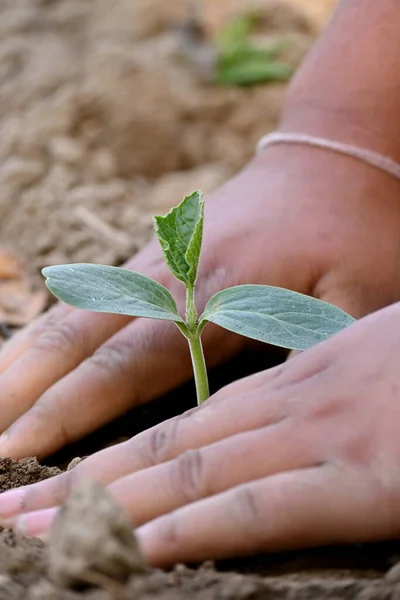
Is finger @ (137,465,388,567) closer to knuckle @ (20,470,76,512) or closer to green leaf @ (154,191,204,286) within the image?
knuckle @ (20,470,76,512)

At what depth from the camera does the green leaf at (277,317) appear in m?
1.04

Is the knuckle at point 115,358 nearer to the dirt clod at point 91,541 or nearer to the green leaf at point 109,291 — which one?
the green leaf at point 109,291

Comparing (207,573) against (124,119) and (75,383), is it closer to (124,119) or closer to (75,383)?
(75,383)

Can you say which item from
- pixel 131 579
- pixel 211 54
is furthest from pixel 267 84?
pixel 131 579

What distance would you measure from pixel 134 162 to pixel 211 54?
77 cm

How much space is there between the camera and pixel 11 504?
995 mm

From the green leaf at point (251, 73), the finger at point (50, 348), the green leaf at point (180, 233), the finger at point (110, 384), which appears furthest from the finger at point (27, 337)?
the green leaf at point (251, 73)

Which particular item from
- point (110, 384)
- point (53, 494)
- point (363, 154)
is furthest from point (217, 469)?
point (363, 154)

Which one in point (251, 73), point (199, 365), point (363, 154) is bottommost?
point (199, 365)

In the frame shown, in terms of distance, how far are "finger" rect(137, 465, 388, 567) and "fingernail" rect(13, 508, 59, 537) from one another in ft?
0.46

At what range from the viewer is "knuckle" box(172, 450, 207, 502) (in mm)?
913

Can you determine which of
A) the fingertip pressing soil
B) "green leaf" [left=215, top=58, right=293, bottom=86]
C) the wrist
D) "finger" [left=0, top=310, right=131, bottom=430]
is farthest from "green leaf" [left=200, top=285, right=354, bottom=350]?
"green leaf" [left=215, top=58, right=293, bottom=86]

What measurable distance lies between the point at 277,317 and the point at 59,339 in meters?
0.51

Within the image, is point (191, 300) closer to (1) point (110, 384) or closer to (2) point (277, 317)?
(2) point (277, 317)
